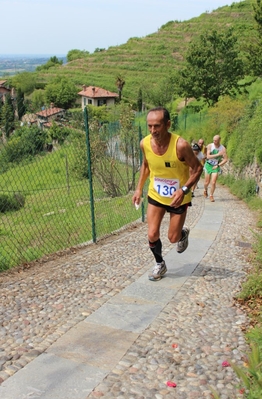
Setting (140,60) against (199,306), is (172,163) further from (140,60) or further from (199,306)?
(140,60)

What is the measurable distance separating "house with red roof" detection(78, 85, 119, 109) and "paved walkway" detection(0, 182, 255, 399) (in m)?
56.6

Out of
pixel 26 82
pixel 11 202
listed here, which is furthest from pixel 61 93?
pixel 11 202

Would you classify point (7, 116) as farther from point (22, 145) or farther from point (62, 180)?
point (62, 180)

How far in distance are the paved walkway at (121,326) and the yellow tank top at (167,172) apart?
3.49ft

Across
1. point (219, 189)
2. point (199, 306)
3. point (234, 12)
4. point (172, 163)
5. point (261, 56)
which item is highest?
point (234, 12)

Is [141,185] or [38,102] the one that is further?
[38,102]

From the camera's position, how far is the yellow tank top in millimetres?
4844

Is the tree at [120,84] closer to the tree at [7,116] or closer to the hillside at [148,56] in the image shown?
the hillside at [148,56]

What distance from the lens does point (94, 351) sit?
3.59m

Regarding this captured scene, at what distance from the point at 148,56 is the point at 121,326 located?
72.5 m

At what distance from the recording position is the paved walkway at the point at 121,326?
3148 millimetres

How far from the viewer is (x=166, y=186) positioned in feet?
16.5

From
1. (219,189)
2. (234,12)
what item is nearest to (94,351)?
(219,189)

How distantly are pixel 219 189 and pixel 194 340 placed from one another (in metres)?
11.8
